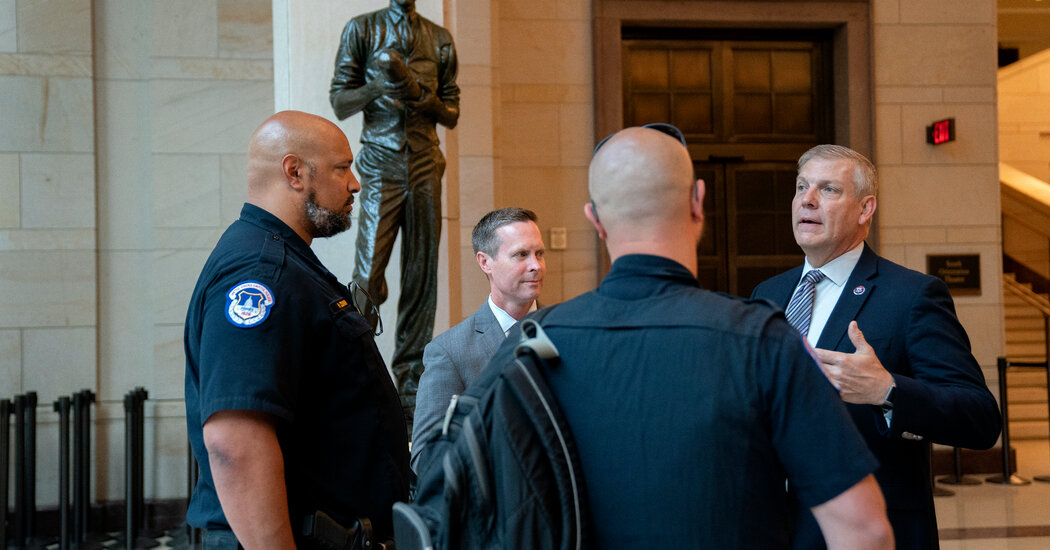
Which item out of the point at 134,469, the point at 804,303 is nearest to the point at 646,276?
the point at 804,303

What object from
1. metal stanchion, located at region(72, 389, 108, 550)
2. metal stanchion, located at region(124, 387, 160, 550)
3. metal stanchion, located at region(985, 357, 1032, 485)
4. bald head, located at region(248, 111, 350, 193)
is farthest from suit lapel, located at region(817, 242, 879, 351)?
metal stanchion, located at region(985, 357, 1032, 485)

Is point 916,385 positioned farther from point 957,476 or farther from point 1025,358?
point 1025,358

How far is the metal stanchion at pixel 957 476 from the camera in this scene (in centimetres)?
860

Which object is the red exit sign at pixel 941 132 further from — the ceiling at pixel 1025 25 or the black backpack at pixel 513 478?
the black backpack at pixel 513 478

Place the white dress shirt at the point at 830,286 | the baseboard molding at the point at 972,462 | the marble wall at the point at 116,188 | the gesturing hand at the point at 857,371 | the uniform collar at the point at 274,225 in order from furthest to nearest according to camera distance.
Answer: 1. the baseboard molding at the point at 972,462
2. the marble wall at the point at 116,188
3. the white dress shirt at the point at 830,286
4. the uniform collar at the point at 274,225
5. the gesturing hand at the point at 857,371

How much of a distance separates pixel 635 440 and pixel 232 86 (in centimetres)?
723

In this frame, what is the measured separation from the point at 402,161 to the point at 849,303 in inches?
112

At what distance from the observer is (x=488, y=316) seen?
3.21 m

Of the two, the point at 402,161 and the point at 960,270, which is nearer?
the point at 402,161

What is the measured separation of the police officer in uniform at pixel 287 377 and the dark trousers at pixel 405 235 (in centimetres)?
251

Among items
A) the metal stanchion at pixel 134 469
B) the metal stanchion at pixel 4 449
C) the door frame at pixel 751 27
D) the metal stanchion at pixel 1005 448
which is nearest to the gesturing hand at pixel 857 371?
the metal stanchion at pixel 134 469

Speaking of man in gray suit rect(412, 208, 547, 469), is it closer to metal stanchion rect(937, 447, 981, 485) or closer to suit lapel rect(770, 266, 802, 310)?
suit lapel rect(770, 266, 802, 310)


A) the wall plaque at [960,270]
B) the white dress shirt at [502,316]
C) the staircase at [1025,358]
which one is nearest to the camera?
the white dress shirt at [502,316]

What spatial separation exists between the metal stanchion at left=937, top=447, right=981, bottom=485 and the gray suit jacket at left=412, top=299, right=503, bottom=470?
6981 mm
